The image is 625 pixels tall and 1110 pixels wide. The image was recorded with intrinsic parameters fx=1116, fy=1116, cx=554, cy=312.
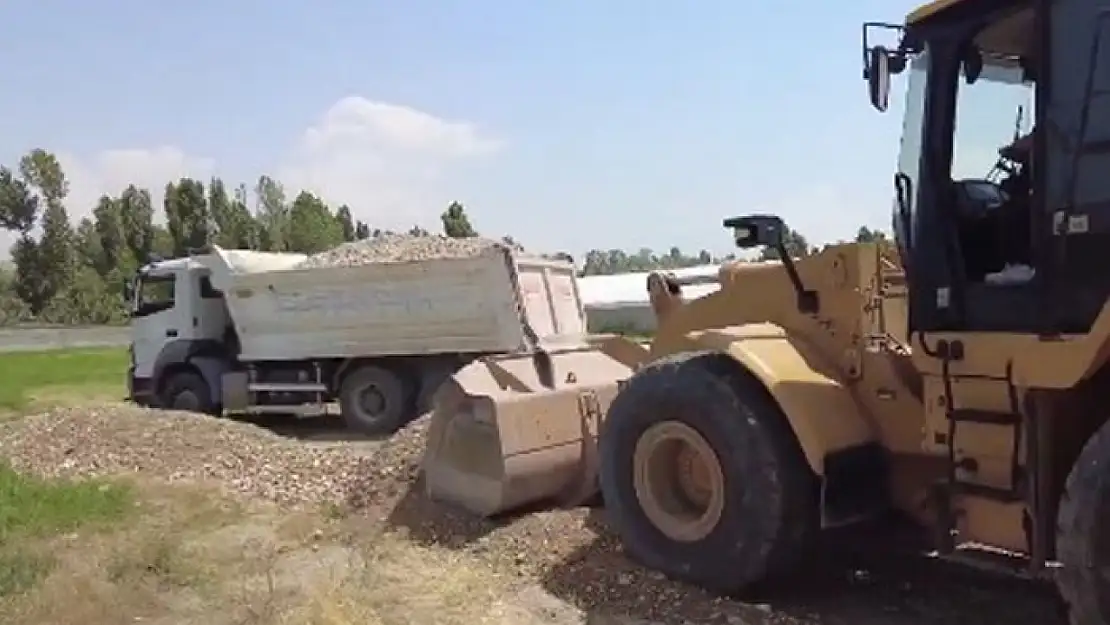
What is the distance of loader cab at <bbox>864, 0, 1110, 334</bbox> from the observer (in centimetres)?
441

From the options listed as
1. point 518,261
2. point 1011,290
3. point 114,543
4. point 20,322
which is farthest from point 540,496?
point 20,322

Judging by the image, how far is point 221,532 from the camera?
8.16m

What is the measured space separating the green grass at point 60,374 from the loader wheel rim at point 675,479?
17.4m

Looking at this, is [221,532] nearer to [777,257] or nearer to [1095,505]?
[777,257]

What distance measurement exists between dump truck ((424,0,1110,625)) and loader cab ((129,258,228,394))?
38.3 ft

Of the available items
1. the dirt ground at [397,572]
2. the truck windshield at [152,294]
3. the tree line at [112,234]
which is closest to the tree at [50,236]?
the tree line at [112,234]

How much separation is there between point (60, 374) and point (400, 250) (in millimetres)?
16668

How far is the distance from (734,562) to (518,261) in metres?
9.20

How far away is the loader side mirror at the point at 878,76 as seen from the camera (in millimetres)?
5242

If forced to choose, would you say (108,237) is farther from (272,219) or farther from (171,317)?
(171,317)

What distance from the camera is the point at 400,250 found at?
15.8 m

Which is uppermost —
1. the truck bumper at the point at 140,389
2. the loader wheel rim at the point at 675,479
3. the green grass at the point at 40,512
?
the loader wheel rim at the point at 675,479

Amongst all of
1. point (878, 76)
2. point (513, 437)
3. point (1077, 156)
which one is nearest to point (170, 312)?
point (513, 437)

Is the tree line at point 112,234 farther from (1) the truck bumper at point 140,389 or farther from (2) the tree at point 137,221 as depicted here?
(1) the truck bumper at point 140,389
